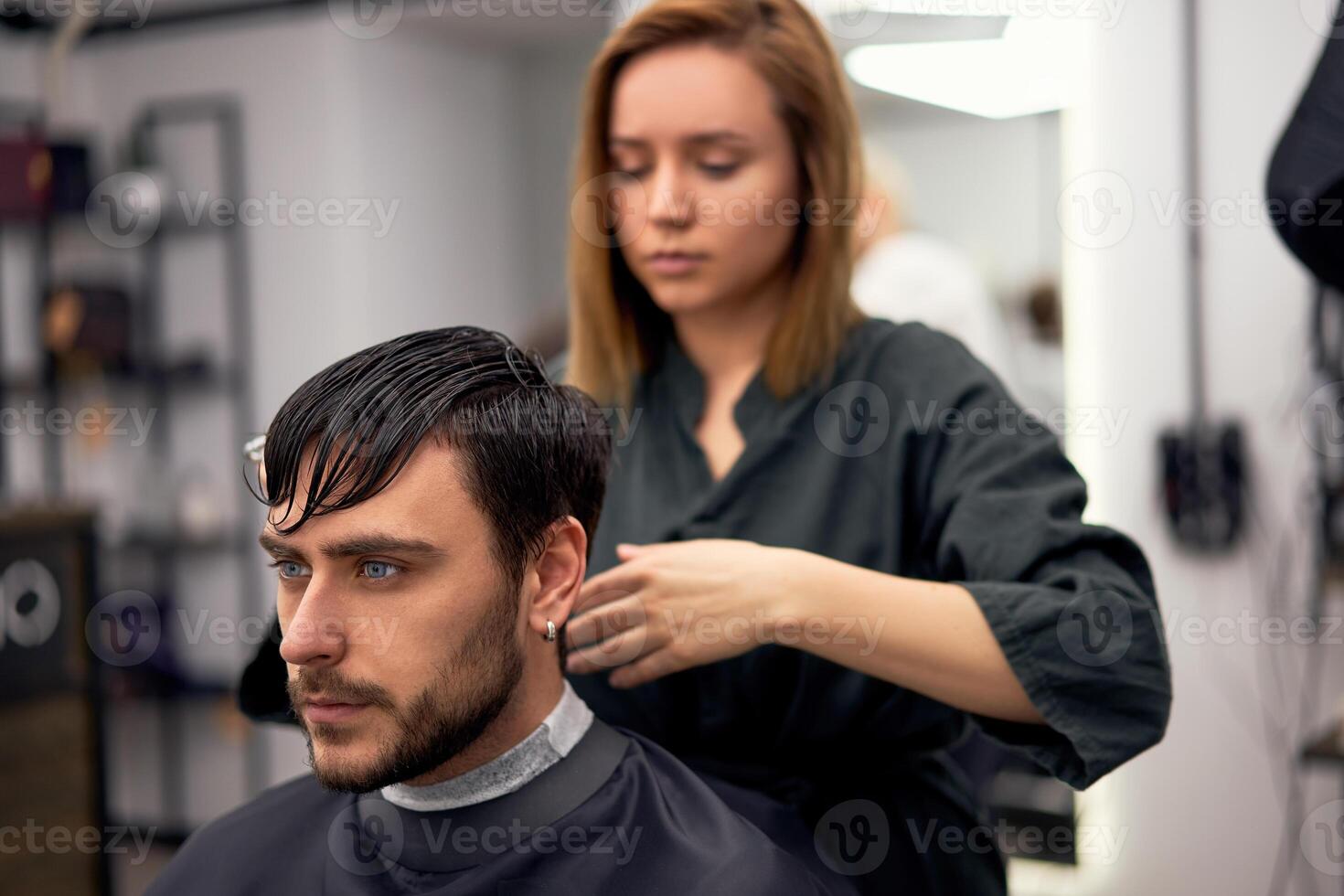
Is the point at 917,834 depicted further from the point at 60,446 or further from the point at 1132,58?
the point at 60,446

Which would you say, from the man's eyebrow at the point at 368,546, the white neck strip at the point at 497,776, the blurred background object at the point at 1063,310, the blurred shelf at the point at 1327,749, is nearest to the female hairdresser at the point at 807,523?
the white neck strip at the point at 497,776

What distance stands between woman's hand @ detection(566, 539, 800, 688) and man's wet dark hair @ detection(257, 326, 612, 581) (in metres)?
0.10

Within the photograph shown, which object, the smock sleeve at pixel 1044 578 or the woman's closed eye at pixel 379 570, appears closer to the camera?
the woman's closed eye at pixel 379 570

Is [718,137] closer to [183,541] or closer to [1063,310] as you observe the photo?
[1063,310]

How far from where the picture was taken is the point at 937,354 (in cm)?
141

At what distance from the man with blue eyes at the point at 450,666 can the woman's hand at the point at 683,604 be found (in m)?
0.05

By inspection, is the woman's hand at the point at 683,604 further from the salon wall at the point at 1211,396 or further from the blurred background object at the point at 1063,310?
the salon wall at the point at 1211,396

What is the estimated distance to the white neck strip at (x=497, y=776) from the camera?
120 cm

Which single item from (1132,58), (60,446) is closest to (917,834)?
(1132,58)

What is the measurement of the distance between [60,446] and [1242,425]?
13.0 feet

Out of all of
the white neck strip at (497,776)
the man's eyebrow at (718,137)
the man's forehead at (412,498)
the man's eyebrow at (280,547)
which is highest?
the man's eyebrow at (718,137)

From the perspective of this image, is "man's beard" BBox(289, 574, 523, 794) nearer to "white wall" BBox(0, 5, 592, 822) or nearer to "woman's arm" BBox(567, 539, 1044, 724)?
"woman's arm" BBox(567, 539, 1044, 724)

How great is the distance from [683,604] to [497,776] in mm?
249

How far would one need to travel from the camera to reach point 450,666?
1.10 metres
